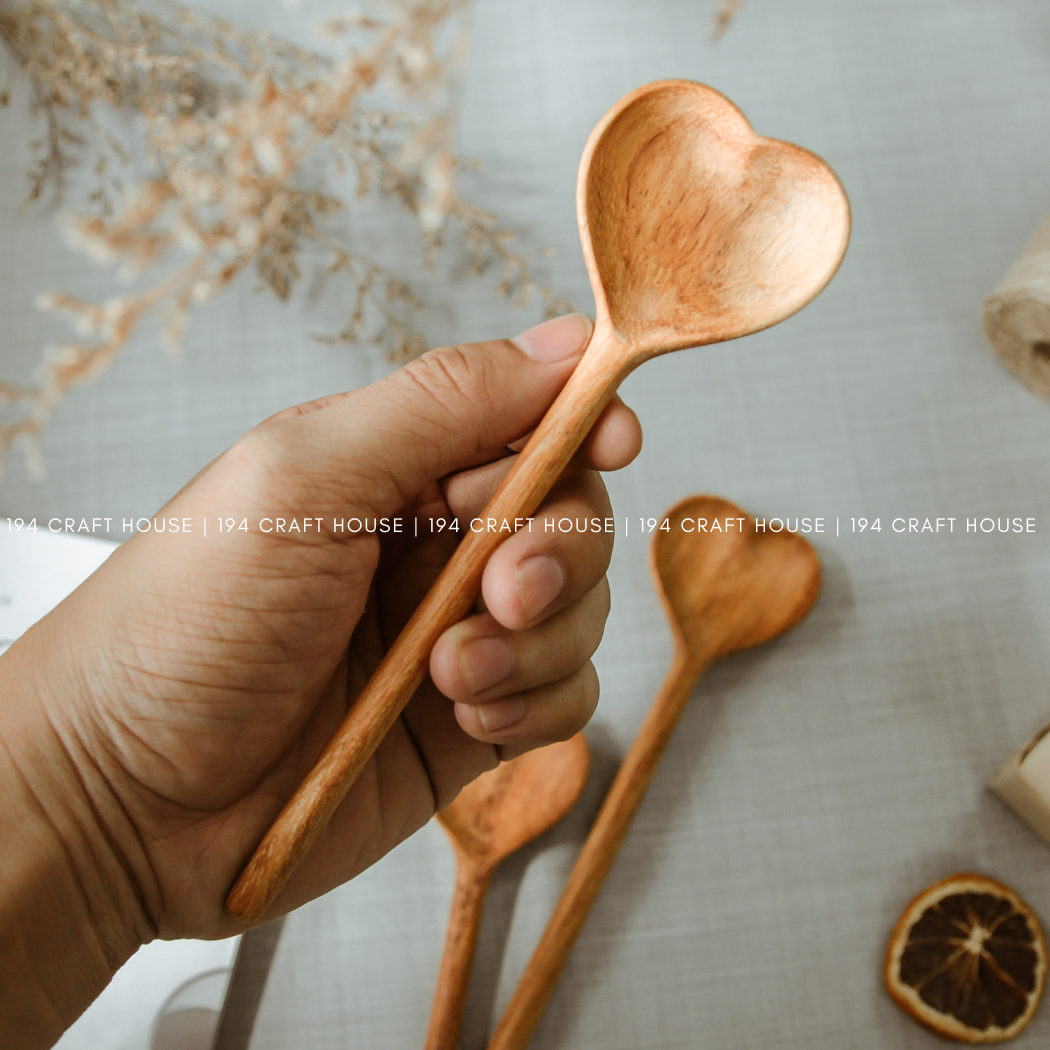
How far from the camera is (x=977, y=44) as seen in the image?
2.42 ft

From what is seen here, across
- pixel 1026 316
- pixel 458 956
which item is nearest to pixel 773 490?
pixel 1026 316

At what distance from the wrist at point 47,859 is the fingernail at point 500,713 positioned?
20 centimetres

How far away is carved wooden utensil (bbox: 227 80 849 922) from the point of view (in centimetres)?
39

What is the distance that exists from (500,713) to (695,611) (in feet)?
0.72

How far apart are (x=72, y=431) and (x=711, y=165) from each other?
549 mm

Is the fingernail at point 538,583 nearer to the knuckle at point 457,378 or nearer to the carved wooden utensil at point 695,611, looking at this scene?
the knuckle at point 457,378

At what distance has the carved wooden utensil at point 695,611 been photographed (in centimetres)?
59

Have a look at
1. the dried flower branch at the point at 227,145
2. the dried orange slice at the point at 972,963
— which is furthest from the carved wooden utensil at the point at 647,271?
the dried orange slice at the point at 972,963

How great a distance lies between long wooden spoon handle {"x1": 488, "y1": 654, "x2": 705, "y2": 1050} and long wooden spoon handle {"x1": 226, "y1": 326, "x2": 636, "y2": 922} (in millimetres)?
254

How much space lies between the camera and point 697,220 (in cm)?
41

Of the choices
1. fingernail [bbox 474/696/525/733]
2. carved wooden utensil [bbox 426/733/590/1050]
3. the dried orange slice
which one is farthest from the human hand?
the dried orange slice

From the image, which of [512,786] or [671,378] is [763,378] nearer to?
[671,378]

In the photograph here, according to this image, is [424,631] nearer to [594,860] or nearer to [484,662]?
[484,662]

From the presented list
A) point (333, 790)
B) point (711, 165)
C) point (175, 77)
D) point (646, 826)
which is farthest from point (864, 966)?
point (175, 77)
